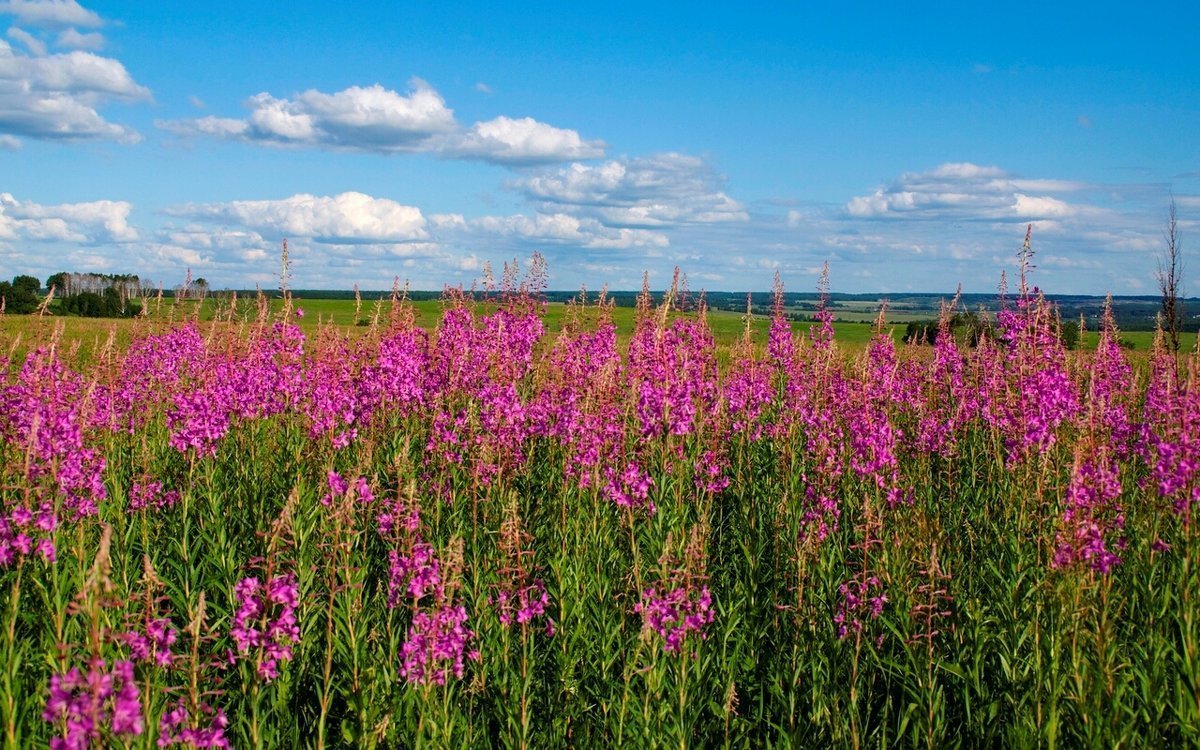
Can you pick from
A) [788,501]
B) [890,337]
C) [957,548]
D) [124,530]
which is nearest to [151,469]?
[124,530]

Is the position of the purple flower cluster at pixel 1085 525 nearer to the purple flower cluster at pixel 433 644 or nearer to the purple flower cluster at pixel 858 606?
the purple flower cluster at pixel 858 606

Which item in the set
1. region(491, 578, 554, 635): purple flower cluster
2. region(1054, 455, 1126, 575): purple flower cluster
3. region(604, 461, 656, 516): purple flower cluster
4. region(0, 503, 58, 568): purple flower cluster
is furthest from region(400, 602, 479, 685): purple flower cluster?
region(1054, 455, 1126, 575): purple flower cluster

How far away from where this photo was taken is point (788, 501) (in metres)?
7.72

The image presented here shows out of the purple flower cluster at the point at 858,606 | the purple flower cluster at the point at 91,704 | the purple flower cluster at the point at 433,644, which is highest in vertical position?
the purple flower cluster at the point at 91,704

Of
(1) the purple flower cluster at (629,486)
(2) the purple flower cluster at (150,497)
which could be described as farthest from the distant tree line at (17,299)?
(1) the purple flower cluster at (629,486)

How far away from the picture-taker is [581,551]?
6.50 metres

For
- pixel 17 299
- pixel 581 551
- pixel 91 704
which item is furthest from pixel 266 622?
pixel 17 299

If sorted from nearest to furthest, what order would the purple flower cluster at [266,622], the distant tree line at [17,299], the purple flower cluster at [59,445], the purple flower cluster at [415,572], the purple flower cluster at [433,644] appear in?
the purple flower cluster at [266,622] < the purple flower cluster at [433,644] < the purple flower cluster at [415,572] < the purple flower cluster at [59,445] < the distant tree line at [17,299]

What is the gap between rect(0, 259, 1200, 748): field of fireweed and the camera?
4.30m

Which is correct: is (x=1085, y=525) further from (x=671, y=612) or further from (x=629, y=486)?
(x=629, y=486)

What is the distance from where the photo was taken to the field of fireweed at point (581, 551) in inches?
169

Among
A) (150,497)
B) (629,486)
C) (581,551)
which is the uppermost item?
(629,486)

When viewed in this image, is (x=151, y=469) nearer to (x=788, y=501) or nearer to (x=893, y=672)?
(x=788, y=501)

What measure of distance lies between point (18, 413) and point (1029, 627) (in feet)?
25.7
